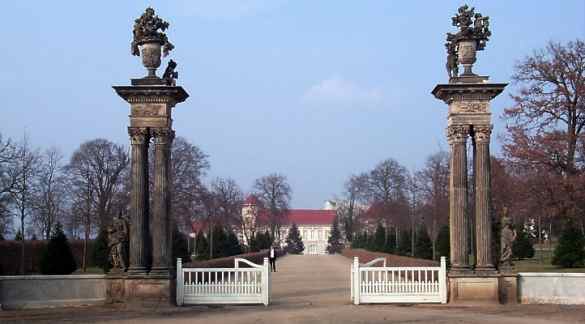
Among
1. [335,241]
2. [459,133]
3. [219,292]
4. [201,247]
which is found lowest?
[335,241]

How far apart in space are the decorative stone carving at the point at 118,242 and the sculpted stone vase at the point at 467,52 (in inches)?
427

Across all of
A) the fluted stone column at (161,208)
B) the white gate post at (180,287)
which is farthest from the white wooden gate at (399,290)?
the fluted stone column at (161,208)

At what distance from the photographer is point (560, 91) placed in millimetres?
33562

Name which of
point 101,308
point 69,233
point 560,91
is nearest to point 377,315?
point 101,308

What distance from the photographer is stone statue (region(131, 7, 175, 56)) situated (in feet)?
68.5

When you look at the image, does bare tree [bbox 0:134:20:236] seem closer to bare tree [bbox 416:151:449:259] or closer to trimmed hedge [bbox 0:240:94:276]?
trimmed hedge [bbox 0:240:94:276]

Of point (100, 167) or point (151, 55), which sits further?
point (100, 167)

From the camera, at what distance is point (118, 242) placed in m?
20.8

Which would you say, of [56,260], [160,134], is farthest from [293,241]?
[160,134]

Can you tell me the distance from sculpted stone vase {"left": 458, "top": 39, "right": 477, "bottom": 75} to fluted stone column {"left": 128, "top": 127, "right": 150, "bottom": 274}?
9.35 m

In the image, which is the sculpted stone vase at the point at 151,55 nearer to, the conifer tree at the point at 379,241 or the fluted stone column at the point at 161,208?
the fluted stone column at the point at 161,208

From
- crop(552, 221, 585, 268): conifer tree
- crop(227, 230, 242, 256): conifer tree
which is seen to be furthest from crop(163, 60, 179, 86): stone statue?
crop(227, 230, 242, 256): conifer tree

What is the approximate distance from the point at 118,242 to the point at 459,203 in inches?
385

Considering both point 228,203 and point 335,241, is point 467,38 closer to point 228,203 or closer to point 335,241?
point 228,203
